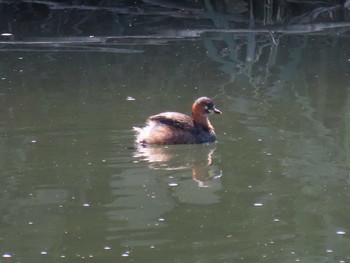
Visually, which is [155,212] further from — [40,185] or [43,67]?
[43,67]

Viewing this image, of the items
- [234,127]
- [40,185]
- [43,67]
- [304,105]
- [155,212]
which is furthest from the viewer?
[43,67]

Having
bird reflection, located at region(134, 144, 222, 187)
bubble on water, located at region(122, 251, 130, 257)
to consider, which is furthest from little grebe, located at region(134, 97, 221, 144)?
bubble on water, located at region(122, 251, 130, 257)

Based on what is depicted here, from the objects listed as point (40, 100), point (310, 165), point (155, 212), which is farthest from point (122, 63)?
point (155, 212)

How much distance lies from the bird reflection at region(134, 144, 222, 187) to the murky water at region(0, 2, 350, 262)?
20 mm

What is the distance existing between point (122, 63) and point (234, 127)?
3.42 m

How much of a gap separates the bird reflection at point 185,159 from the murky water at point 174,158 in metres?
0.02

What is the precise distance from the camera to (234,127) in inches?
408

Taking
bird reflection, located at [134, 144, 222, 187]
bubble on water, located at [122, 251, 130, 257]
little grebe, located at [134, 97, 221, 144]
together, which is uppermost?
little grebe, located at [134, 97, 221, 144]

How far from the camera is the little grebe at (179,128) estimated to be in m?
9.91

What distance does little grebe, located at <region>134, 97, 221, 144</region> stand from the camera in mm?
9914

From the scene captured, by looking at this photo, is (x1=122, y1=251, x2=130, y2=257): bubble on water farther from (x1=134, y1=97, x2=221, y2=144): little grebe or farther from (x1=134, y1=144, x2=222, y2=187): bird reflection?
(x1=134, y1=97, x2=221, y2=144): little grebe

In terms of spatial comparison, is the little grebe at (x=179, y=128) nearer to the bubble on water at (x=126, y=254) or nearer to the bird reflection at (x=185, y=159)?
the bird reflection at (x=185, y=159)

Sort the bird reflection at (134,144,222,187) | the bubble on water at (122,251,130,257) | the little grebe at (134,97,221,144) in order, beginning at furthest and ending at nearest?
the little grebe at (134,97,221,144) → the bird reflection at (134,144,222,187) → the bubble on water at (122,251,130,257)

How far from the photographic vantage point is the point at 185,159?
9586 mm
